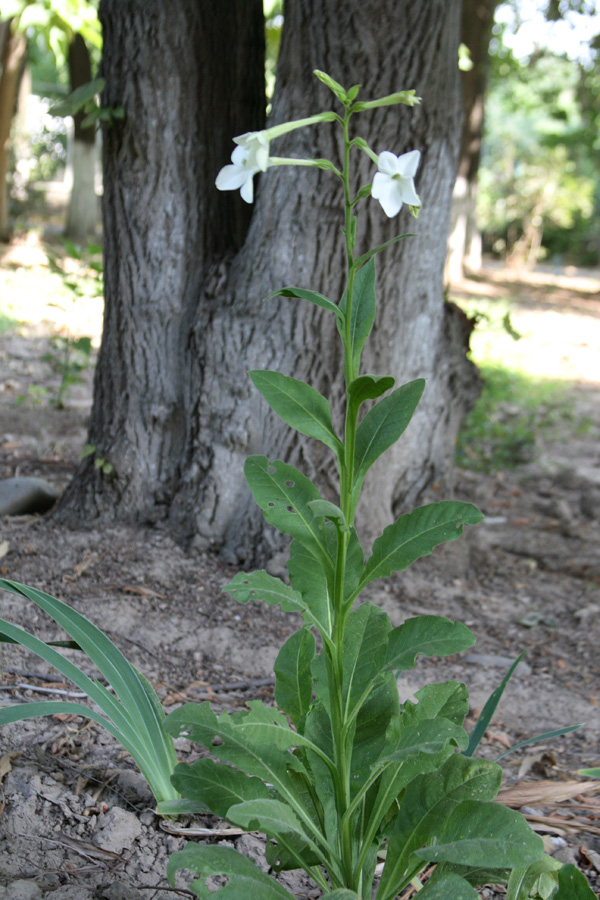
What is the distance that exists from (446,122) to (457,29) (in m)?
0.41

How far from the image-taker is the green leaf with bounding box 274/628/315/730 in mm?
1605

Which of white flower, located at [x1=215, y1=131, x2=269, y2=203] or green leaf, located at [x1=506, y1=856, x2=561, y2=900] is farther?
green leaf, located at [x1=506, y1=856, x2=561, y2=900]

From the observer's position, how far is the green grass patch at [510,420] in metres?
5.56

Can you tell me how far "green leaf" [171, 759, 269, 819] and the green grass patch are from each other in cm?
403

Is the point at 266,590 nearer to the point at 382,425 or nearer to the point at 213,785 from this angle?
the point at 382,425

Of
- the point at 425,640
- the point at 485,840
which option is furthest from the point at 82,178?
the point at 485,840

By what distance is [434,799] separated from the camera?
4.70ft

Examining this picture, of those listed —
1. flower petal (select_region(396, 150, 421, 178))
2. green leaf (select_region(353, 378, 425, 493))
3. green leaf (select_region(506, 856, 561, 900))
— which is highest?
flower petal (select_region(396, 150, 421, 178))

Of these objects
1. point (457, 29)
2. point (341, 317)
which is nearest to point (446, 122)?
point (457, 29)

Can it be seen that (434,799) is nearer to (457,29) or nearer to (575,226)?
(457,29)

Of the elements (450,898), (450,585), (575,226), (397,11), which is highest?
(575,226)

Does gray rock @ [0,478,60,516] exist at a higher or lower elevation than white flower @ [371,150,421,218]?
lower

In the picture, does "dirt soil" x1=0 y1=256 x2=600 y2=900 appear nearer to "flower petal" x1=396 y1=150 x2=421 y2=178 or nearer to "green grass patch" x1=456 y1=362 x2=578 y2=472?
"green grass patch" x1=456 y1=362 x2=578 y2=472

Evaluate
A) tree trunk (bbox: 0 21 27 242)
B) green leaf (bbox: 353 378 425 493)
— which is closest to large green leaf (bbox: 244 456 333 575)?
green leaf (bbox: 353 378 425 493)
